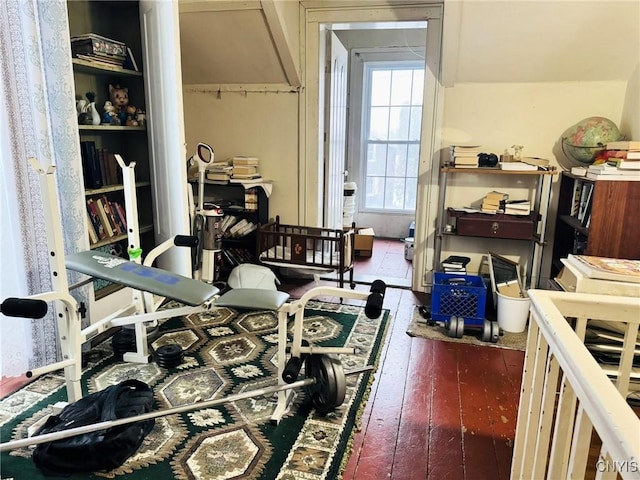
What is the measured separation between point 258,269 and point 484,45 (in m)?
2.22

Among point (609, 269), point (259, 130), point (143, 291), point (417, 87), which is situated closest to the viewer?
point (609, 269)

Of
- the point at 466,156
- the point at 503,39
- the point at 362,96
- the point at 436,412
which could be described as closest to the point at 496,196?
the point at 466,156

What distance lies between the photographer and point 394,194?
5.80 metres

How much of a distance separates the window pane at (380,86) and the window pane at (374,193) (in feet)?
3.06

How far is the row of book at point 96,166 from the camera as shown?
2793mm

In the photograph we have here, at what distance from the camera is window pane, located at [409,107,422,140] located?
549cm

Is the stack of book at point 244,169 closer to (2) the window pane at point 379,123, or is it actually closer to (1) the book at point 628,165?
(2) the window pane at point 379,123

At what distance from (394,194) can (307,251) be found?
243 centimetres

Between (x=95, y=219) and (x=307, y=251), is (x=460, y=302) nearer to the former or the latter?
(x=307, y=251)

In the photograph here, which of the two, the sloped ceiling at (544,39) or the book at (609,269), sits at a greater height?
the sloped ceiling at (544,39)

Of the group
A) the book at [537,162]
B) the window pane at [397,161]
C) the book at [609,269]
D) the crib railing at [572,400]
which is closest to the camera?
the crib railing at [572,400]

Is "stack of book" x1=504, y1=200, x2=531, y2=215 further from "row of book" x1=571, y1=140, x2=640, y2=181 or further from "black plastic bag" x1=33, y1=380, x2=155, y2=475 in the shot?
"black plastic bag" x1=33, y1=380, x2=155, y2=475

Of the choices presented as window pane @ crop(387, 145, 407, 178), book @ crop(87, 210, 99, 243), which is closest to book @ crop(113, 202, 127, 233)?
book @ crop(87, 210, 99, 243)

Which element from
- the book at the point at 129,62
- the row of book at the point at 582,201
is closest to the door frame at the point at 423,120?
the row of book at the point at 582,201
